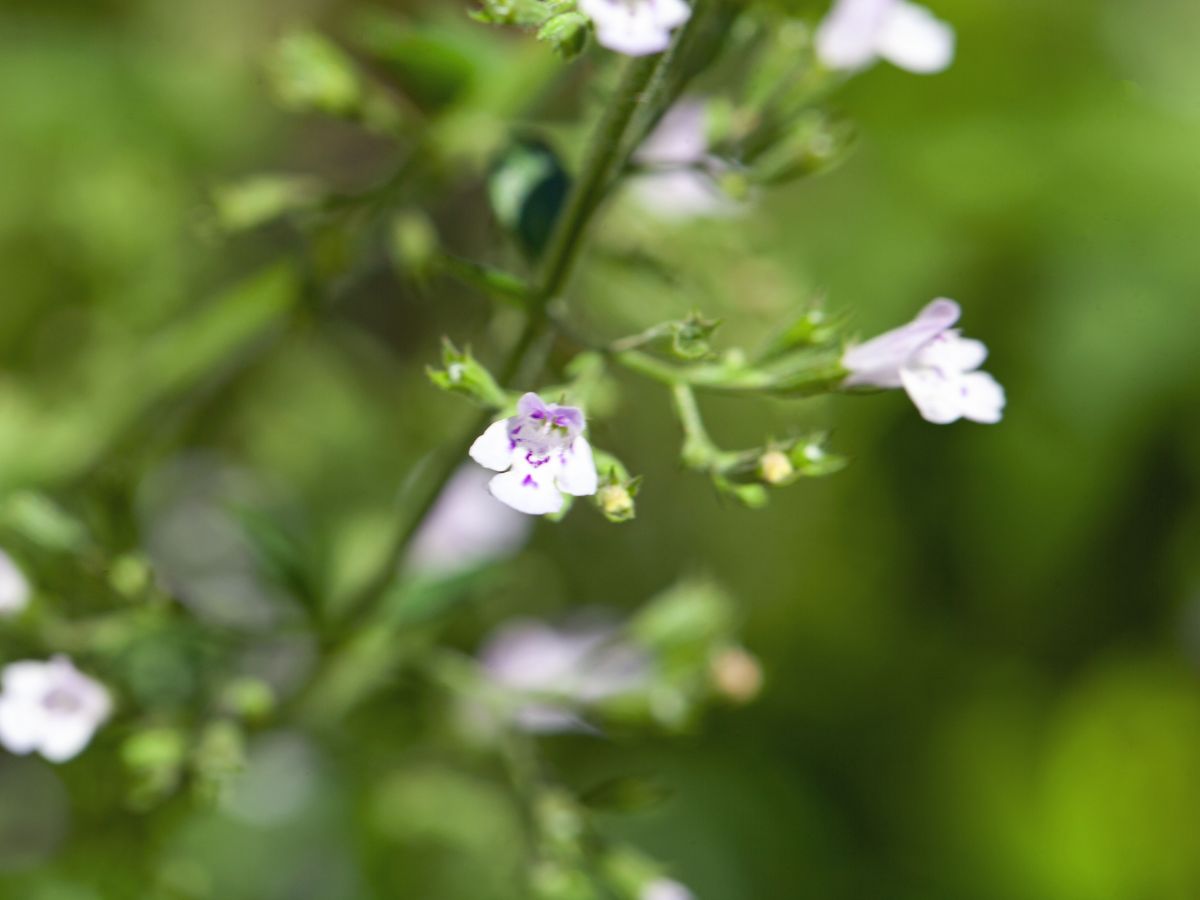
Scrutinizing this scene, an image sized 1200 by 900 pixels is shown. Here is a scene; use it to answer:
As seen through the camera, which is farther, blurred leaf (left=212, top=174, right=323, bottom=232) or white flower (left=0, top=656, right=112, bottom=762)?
blurred leaf (left=212, top=174, right=323, bottom=232)

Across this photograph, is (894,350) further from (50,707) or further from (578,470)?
(50,707)

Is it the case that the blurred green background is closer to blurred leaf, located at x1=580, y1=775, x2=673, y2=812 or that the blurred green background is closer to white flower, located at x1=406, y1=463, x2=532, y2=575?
white flower, located at x1=406, y1=463, x2=532, y2=575

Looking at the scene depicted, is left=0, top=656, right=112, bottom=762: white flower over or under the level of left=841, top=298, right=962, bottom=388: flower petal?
under

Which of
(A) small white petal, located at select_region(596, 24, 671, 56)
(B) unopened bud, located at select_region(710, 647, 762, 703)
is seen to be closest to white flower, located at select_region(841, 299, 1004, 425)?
(A) small white petal, located at select_region(596, 24, 671, 56)

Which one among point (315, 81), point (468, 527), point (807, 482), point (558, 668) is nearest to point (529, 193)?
point (315, 81)

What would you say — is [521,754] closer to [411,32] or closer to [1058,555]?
[411,32]

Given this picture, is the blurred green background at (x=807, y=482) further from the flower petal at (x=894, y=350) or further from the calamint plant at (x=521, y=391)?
the flower petal at (x=894, y=350)
